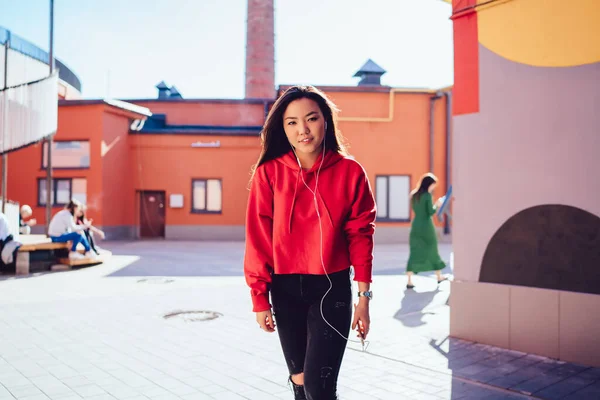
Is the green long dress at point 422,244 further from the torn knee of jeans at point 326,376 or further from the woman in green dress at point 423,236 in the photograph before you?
the torn knee of jeans at point 326,376

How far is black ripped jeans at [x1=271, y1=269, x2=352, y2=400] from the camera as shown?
2.36 meters

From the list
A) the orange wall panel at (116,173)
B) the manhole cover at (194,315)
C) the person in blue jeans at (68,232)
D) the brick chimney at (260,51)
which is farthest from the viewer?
the brick chimney at (260,51)

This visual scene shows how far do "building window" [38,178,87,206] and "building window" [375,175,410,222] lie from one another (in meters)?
12.7

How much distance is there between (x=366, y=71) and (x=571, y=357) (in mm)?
25290

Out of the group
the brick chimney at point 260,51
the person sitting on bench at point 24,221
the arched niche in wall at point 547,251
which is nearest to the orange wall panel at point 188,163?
the person sitting on bench at point 24,221

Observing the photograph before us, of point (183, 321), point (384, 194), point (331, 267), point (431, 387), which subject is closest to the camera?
point (331, 267)

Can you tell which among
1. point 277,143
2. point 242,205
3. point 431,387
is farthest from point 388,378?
point 242,205

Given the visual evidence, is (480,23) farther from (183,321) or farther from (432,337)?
(183,321)

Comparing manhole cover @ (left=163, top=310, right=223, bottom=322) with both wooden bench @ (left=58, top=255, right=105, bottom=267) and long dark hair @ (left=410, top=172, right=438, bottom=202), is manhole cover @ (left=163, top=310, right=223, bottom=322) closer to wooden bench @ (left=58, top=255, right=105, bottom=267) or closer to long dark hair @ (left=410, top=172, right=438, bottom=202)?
long dark hair @ (left=410, top=172, right=438, bottom=202)

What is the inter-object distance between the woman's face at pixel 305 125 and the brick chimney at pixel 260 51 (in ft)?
94.7

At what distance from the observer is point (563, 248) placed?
4.68 m

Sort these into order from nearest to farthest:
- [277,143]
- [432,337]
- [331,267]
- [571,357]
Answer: [331,267] → [277,143] → [571,357] → [432,337]

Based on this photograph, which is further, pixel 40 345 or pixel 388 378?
pixel 40 345

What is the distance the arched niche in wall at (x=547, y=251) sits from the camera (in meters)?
4.54
